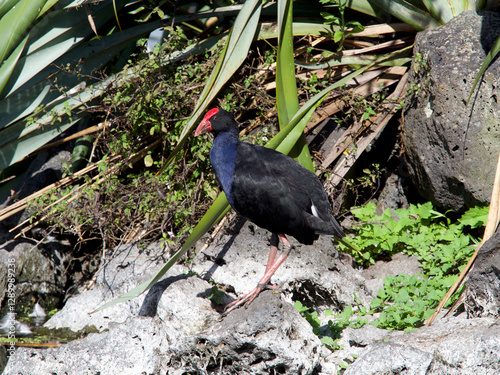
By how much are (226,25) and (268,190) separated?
7.73 ft

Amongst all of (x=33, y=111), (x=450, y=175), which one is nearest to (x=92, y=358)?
(x=33, y=111)

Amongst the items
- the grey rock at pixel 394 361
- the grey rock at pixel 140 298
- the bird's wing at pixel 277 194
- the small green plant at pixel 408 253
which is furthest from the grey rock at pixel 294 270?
the grey rock at pixel 394 361

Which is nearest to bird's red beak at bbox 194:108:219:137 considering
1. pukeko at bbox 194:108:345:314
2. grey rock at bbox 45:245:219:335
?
pukeko at bbox 194:108:345:314

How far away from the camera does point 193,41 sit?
471 cm

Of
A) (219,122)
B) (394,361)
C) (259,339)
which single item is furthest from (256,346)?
(219,122)

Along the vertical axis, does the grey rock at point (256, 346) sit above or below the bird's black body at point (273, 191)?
below

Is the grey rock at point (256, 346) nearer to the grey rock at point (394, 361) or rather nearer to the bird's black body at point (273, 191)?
the grey rock at point (394, 361)

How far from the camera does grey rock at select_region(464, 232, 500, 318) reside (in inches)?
111

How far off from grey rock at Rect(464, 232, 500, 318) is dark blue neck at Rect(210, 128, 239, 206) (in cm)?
148

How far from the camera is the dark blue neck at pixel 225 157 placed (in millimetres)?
3373

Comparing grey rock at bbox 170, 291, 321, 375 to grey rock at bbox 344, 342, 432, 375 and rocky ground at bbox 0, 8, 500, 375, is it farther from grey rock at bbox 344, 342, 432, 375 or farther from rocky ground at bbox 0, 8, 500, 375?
grey rock at bbox 344, 342, 432, 375

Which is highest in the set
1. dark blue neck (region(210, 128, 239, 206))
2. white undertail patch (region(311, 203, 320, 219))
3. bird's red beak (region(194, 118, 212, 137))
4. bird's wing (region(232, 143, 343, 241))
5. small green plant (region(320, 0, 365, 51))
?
small green plant (region(320, 0, 365, 51))

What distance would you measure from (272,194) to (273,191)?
20mm

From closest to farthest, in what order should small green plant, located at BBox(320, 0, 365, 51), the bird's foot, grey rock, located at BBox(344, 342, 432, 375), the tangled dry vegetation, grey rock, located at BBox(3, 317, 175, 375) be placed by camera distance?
grey rock, located at BBox(344, 342, 432, 375) < grey rock, located at BBox(3, 317, 175, 375) < the bird's foot < small green plant, located at BBox(320, 0, 365, 51) < the tangled dry vegetation
